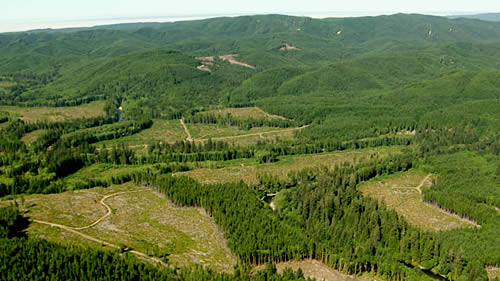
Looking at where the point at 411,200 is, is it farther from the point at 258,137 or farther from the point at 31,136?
the point at 31,136

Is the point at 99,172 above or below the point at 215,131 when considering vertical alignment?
above

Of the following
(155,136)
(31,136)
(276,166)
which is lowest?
(155,136)

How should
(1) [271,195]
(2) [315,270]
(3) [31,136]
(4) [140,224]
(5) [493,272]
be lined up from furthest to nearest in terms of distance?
1. (3) [31,136]
2. (1) [271,195]
3. (4) [140,224]
4. (5) [493,272]
5. (2) [315,270]

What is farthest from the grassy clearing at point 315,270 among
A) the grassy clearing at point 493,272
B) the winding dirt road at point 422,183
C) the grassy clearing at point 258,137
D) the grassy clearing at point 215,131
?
the grassy clearing at point 215,131

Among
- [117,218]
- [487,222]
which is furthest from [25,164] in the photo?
[487,222]

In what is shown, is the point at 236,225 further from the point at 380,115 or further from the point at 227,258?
the point at 380,115

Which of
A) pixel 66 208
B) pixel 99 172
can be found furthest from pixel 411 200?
pixel 99 172
